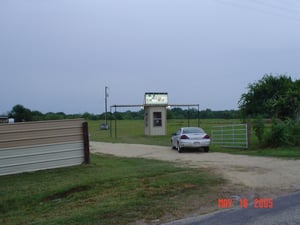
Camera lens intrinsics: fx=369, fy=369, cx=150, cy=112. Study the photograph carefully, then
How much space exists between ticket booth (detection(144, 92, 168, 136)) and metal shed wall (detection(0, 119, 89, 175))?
20524mm

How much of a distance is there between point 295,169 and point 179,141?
26.7ft

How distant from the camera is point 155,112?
34.5 meters

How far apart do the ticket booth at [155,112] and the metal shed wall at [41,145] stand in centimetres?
2052

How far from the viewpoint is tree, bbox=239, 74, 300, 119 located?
2380 cm

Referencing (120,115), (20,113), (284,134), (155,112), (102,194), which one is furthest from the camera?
(120,115)

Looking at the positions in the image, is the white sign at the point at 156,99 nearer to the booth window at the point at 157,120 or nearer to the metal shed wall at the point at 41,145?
the booth window at the point at 157,120

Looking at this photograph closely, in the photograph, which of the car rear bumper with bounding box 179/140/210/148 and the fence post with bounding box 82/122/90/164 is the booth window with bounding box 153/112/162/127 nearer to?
the car rear bumper with bounding box 179/140/210/148

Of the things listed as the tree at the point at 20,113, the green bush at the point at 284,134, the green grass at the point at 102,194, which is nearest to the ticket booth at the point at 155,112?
the green bush at the point at 284,134

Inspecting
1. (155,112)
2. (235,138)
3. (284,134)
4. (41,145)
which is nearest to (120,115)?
(155,112)

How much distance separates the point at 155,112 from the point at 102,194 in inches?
1028

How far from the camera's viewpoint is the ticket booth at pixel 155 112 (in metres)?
34.3

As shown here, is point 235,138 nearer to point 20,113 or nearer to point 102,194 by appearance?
point 102,194

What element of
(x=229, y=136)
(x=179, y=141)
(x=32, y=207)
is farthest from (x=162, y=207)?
Answer: (x=229, y=136)

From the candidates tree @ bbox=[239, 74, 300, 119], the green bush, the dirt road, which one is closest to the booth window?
tree @ bbox=[239, 74, 300, 119]
